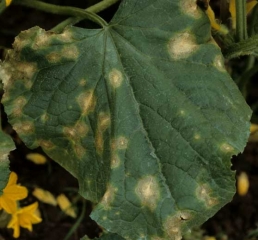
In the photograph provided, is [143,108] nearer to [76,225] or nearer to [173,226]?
[173,226]

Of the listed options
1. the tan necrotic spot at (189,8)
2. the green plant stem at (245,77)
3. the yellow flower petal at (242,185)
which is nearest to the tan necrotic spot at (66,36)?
the tan necrotic spot at (189,8)

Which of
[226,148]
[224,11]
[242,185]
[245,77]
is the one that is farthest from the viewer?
[242,185]

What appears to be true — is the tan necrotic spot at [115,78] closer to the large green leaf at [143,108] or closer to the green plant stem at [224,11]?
the large green leaf at [143,108]

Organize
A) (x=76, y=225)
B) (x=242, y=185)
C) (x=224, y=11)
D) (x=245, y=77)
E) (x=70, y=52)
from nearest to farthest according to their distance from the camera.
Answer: (x=70, y=52) → (x=224, y=11) → (x=245, y=77) → (x=76, y=225) → (x=242, y=185)

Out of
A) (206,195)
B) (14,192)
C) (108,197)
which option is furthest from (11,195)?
(206,195)

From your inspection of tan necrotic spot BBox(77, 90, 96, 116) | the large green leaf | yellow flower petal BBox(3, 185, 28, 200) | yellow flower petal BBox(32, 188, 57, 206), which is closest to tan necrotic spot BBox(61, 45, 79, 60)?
the large green leaf

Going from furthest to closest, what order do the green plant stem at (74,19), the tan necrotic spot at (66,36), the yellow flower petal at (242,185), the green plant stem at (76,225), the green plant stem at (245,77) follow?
the yellow flower petal at (242,185) < the green plant stem at (76,225) < the green plant stem at (245,77) < the green plant stem at (74,19) < the tan necrotic spot at (66,36)

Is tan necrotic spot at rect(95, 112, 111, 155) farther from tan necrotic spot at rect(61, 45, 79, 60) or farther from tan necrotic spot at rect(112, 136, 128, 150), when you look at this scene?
tan necrotic spot at rect(61, 45, 79, 60)

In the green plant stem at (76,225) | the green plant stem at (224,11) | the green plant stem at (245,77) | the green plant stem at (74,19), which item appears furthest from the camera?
the green plant stem at (76,225)
